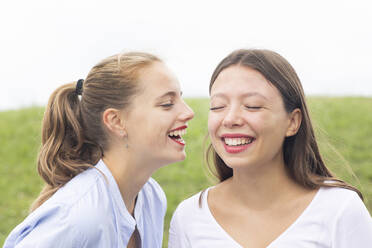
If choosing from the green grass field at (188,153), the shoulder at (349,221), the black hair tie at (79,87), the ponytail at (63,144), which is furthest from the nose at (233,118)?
the green grass field at (188,153)

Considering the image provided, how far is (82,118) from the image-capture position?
352cm

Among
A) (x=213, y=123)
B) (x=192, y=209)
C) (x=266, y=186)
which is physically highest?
(x=213, y=123)

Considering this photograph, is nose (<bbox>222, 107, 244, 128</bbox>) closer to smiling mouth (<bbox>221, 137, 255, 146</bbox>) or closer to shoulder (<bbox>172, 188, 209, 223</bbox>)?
smiling mouth (<bbox>221, 137, 255, 146</bbox>)

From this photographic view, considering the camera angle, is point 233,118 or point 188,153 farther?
point 188,153

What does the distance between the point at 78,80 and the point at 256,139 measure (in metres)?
1.38

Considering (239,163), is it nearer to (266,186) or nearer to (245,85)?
(266,186)

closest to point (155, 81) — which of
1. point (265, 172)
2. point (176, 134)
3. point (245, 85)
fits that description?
point (176, 134)

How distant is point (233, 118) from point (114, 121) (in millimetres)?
876

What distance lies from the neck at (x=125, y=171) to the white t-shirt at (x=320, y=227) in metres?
0.49

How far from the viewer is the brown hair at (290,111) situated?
293cm

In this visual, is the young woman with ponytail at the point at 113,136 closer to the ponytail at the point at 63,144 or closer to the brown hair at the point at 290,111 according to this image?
the ponytail at the point at 63,144

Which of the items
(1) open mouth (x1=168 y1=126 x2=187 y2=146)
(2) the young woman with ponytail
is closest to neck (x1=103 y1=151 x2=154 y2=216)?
(2) the young woman with ponytail

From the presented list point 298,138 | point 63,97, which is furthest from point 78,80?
point 298,138

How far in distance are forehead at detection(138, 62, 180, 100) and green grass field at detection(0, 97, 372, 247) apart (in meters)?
3.05
